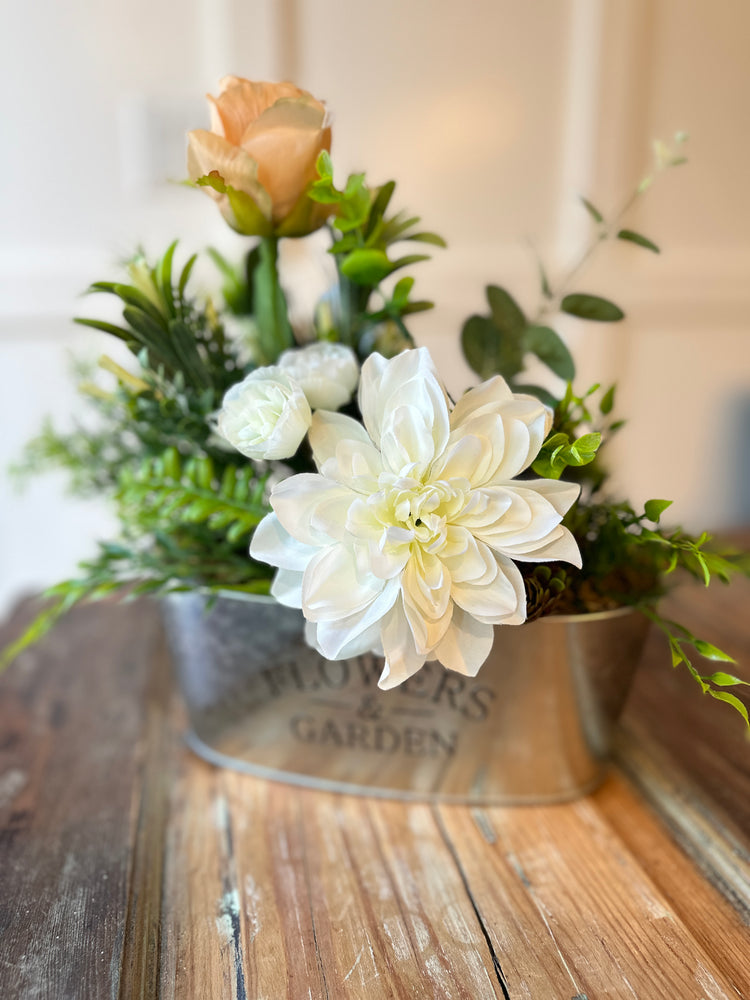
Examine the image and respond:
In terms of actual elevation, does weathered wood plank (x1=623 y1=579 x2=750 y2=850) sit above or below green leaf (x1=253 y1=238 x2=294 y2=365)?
below

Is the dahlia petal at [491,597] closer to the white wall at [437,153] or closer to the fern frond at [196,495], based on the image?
the fern frond at [196,495]

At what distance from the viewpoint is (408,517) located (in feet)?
1.03

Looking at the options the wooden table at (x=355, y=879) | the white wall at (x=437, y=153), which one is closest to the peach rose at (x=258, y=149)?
the wooden table at (x=355, y=879)

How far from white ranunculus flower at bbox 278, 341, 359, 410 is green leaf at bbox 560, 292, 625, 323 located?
0.14m

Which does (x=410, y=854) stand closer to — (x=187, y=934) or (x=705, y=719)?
(x=187, y=934)

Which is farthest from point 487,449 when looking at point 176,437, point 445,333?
point 445,333

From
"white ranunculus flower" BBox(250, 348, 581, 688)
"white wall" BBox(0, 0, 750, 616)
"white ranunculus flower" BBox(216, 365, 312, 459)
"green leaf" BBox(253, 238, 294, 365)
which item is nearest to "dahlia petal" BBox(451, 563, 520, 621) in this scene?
"white ranunculus flower" BBox(250, 348, 581, 688)

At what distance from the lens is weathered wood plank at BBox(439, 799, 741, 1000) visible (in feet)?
1.06

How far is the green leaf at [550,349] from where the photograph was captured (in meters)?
0.40

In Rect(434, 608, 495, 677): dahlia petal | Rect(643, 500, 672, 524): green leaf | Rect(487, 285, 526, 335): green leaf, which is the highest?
Rect(487, 285, 526, 335): green leaf

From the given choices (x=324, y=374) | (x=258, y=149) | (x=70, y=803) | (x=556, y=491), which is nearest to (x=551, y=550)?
(x=556, y=491)

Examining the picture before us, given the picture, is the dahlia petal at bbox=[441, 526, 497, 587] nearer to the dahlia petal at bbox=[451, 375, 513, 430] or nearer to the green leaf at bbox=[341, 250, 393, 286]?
the dahlia petal at bbox=[451, 375, 513, 430]

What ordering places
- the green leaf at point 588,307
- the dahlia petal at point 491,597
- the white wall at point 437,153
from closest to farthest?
1. the dahlia petal at point 491,597
2. the green leaf at point 588,307
3. the white wall at point 437,153

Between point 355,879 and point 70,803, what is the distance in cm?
19
